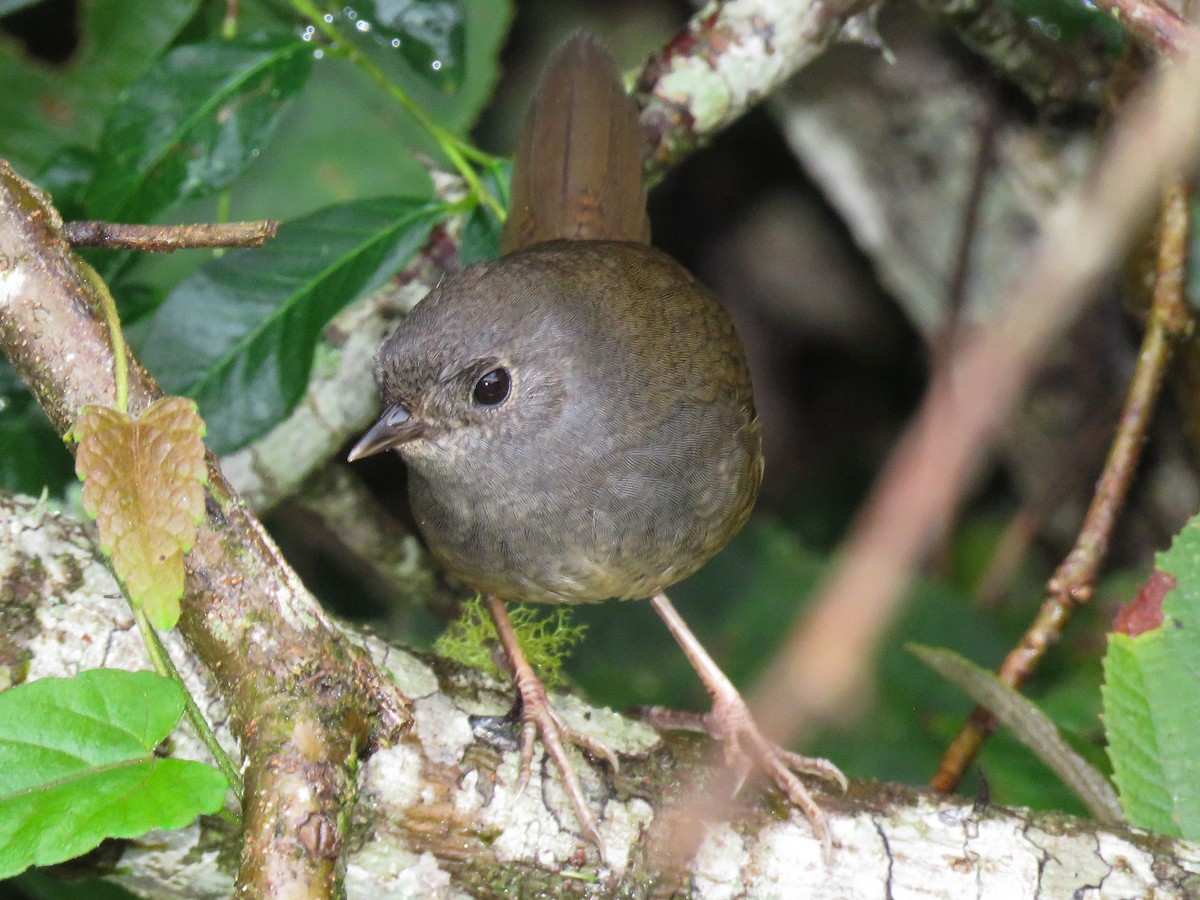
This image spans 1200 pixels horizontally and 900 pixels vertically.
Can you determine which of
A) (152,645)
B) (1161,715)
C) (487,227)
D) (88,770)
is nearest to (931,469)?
(88,770)

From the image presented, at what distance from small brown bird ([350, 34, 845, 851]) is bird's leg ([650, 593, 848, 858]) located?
1 centimetres

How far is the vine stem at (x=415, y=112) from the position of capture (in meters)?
3.06

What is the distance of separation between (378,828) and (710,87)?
6.94ft

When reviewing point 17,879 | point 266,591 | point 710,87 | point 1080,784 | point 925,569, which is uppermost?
point 710,87

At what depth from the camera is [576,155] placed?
325 centimetres

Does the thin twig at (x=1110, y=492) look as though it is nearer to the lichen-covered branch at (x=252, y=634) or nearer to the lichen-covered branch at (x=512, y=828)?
the lichen-covered branch at (x=512, y=828)

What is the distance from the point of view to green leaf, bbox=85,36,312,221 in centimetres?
287

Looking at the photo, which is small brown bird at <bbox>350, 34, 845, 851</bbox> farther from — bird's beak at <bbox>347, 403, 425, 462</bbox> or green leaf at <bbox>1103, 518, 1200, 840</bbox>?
green leaf at <bbox>1103, 518, 1200, 840</bbox>

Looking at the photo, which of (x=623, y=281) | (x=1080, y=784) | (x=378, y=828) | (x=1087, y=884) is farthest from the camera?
(x=623, y=281)

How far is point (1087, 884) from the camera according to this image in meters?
2.25

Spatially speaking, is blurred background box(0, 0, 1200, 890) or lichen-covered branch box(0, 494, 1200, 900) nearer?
lichen-covered branch box(0, 494, 1200, 900)

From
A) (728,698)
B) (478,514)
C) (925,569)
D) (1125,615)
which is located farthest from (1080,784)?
(925,569)

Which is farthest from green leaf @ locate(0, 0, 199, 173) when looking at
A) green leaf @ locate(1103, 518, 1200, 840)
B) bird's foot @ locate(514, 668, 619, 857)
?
green leaf @ locate(1103, 518, 1200, 840)

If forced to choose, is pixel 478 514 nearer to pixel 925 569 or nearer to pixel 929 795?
pixel 929 795
